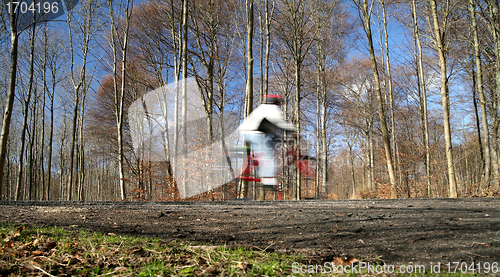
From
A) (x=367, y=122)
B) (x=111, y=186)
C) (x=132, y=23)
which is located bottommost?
(x=111, y=186)

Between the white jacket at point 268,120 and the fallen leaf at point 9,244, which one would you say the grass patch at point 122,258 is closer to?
the fallen leaf at point 9,244

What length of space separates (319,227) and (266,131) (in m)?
3.97

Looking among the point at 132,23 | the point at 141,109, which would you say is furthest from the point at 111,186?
the point at 132,23

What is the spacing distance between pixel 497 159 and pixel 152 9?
2048cm

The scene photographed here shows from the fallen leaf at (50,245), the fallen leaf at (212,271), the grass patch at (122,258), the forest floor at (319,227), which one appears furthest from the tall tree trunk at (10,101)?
the fallen leaf at (212,271)

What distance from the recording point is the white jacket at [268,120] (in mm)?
7094

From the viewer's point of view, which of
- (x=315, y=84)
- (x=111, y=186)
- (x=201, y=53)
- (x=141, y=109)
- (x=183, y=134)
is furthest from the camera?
(x=111, y=186)

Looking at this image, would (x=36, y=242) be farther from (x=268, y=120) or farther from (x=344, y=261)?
(x=268, y=120)

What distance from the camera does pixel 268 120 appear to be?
718cm

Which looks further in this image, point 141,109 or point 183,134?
point 141,109

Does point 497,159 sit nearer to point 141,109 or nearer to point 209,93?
point 209,93

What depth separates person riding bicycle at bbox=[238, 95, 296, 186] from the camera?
7113mm

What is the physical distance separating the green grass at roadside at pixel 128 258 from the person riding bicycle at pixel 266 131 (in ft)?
14.9

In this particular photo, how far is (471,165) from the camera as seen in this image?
23281 mm
